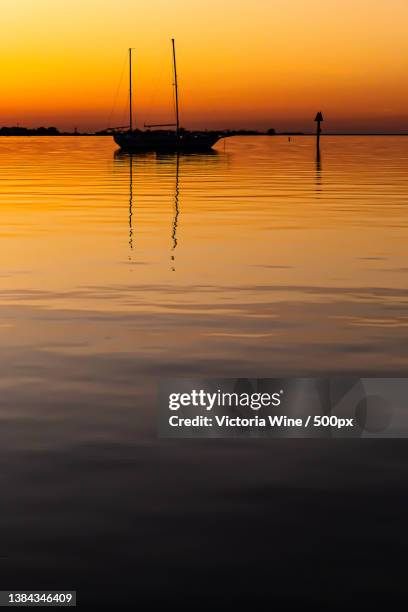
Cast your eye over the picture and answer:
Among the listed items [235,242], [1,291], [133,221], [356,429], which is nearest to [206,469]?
[356,429]

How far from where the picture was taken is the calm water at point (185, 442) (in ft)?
26.5

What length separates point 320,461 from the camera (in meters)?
10.5

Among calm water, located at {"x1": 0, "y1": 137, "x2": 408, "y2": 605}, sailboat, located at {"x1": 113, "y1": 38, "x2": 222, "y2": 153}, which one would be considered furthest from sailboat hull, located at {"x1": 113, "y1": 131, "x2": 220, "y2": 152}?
calm water, located at {"x1": 0, "y1": 137, "x2": 408, "y2": 605}

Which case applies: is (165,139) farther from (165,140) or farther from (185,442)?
(185,442)

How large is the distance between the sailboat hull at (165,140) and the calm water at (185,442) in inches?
4678

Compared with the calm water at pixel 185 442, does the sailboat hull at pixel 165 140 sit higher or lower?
higher

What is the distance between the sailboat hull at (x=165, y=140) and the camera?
151500mm

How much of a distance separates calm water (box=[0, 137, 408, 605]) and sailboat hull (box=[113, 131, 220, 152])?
119m

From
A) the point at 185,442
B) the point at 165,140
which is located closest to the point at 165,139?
the point at 165,140

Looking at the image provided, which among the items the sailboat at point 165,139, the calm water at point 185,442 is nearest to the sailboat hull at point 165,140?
the sailboat at point 165,139

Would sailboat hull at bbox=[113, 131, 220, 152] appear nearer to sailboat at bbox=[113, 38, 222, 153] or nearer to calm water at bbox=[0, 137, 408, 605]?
sailboat at bbox=[113, 38, 222, 153]

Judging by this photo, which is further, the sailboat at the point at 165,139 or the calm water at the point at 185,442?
the sailboat at the point at 165,139

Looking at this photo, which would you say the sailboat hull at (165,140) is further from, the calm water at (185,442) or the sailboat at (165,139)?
the calm water at (185,442)

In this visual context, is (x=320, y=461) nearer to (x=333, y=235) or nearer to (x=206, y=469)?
(x=206, y=469)
